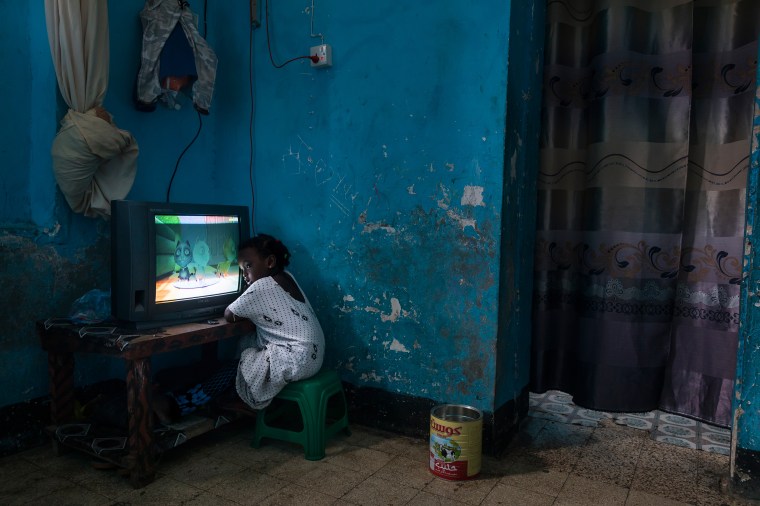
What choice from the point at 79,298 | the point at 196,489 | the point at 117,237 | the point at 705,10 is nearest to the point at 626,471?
the point at 196,489

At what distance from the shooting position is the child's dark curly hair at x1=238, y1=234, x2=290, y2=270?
2.58 m

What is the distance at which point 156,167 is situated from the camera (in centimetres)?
289

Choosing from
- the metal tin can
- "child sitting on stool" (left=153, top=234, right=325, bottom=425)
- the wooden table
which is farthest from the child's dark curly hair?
the metal tin can

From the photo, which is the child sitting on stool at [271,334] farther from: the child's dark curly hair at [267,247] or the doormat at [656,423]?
the doormat at [656,423]

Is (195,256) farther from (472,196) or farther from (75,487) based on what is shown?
(472,196)

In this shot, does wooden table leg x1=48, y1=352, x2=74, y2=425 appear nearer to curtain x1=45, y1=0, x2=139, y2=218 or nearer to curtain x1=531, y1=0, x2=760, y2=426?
curtain x1=45, y1=0, x2=139, y2=218

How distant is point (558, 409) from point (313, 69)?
2291 millimetres

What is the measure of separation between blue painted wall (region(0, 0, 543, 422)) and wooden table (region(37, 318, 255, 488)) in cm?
15

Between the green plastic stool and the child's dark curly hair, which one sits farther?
the child's dark curly hair

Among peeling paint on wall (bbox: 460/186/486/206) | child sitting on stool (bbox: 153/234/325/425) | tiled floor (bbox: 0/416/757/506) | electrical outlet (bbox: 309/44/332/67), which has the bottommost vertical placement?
tiled floor (bbox: 0/416/757/506)

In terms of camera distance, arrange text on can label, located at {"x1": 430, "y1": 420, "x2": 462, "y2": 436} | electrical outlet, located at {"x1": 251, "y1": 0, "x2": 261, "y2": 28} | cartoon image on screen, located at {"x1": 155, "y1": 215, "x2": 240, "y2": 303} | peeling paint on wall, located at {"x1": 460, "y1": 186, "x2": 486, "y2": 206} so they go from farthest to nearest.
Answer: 1. electrical outlet, located at {"x1": 251, "y1": 0, "x2": 261, "y2": 28}
2. peeling paint on wall, located at {"x1": 460, "y1": 186, "x2": 486, "y2": 206}
3. cartoon image on screen, located at {"x1": 155, "y1": 215, "x2": 240, "y2": 303}
4. text on can label, located at {"x1": 430, "y1": 420, "x2": 462, "y2": 436}

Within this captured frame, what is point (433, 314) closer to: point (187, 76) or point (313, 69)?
point (313, 69)

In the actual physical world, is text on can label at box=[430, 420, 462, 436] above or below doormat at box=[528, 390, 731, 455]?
above

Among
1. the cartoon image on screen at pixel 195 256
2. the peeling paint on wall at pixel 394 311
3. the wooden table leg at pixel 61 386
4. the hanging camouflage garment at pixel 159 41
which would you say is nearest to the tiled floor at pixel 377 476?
the wooden table leg at pixel 61 386
